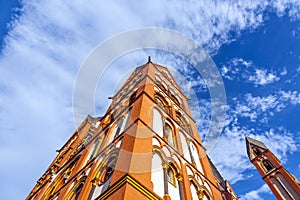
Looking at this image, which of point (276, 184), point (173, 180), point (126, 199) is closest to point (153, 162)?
point (173, 180)

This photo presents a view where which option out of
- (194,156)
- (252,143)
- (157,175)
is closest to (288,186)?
(252,143)

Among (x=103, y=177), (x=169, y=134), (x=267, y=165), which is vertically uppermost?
Result: (x=267, y=165)

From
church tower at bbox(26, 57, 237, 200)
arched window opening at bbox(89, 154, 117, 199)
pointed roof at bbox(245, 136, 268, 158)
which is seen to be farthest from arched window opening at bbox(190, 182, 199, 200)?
pointed roof at bbox(245, 136, 268, 158)

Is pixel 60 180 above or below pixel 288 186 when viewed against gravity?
above

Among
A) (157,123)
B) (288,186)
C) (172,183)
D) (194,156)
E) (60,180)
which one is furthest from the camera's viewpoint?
(60,180)

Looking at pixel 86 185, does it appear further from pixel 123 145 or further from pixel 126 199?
pixel 126 199

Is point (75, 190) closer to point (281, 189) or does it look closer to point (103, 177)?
point (103, 177)

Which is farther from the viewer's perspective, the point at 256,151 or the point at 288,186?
the point at 256,151

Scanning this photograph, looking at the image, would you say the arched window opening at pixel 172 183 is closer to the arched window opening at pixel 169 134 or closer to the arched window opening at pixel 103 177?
the arched window opening at pixel 103 177

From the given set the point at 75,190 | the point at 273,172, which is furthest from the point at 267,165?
the point at 75,190

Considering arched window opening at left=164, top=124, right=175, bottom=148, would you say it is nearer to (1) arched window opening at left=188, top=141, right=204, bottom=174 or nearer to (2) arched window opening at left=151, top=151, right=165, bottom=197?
(1) arched window opening at left=188, top=141, right=204, bottom=174

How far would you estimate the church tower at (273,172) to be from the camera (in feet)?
36.4

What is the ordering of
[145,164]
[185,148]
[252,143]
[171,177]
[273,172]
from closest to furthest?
1. [145,164]
2. [171,177]
3. [185,148]
4. [273,172]
5. [252,143]

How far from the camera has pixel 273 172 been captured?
39.5 feet
